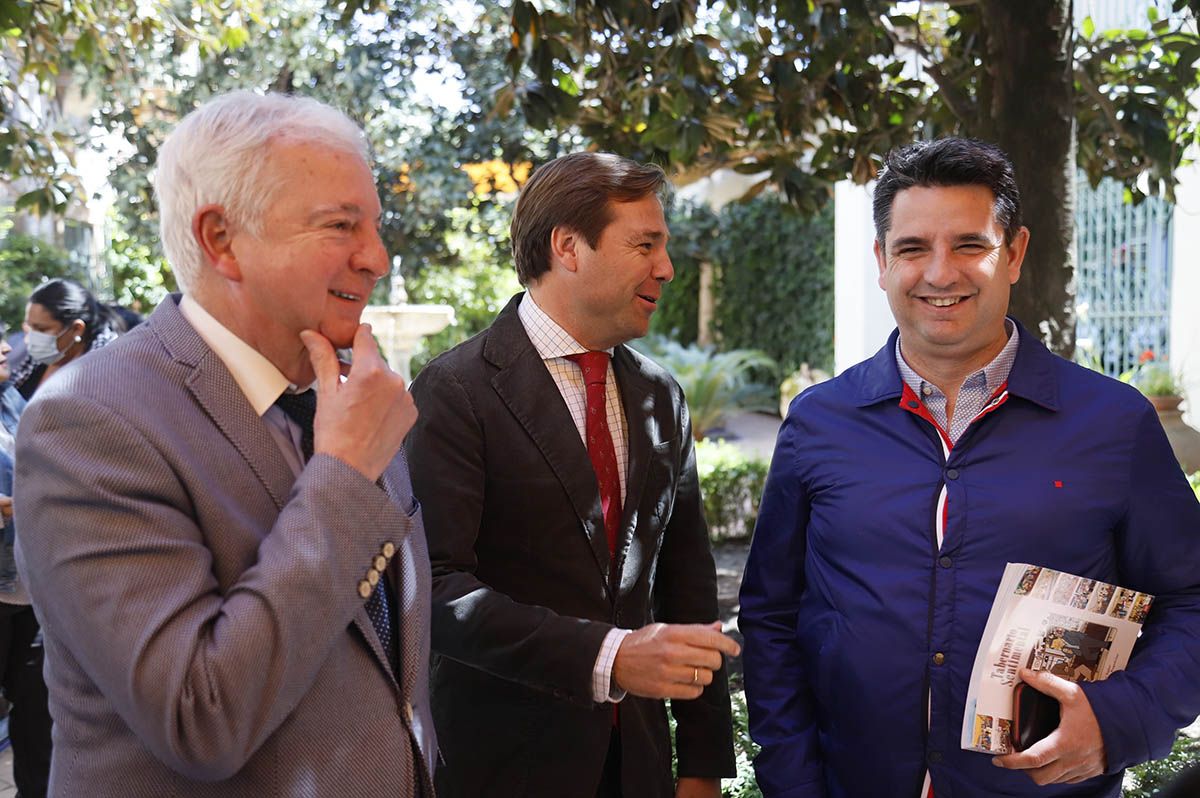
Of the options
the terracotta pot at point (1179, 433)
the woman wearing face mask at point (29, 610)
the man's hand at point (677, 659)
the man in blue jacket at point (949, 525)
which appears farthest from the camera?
the terracotta pot at point (1179, 433)

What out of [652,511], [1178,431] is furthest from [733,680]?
[1178,431]

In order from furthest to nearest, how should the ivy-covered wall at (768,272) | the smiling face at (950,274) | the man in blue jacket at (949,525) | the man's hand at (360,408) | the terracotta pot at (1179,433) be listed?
the ivy-covered wall at (768,272), the terracotta pot at (1179,433), the smiling face at (950,274), the man in blue jacket at (949,525), the man's hand at (360,408)

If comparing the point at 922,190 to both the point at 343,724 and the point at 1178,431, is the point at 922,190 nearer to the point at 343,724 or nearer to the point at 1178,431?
the point at 343,724

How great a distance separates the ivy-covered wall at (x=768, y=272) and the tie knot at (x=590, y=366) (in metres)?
15.9

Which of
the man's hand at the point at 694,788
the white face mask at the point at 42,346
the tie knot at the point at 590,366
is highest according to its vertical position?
the tie knot at the point at 590,366

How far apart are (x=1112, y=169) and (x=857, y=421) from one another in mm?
4164

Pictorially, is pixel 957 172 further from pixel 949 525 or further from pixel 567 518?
pixel 567 518

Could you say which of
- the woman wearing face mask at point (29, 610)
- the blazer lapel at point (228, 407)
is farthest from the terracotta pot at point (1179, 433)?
the blazer lapel at point (228, 407)

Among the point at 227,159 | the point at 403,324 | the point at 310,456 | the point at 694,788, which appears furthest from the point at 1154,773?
the point at 403,324

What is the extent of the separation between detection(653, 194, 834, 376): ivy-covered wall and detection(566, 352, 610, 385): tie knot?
15.9m

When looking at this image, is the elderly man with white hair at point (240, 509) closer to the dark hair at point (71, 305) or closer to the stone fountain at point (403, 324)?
the dark hair at point (71, 305)

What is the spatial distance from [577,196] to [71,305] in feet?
12.7

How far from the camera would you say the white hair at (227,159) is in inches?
61.6

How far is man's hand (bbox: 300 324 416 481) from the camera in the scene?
4.95ft
